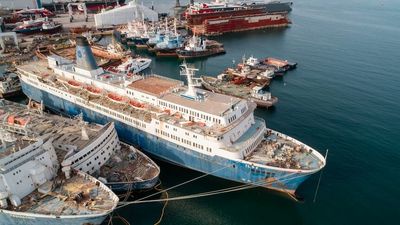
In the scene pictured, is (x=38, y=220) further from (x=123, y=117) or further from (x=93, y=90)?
(x=93, y=90)

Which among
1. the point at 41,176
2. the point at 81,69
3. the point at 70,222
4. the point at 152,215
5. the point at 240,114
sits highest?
the point at 81,69

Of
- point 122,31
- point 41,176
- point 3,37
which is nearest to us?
point 41,176

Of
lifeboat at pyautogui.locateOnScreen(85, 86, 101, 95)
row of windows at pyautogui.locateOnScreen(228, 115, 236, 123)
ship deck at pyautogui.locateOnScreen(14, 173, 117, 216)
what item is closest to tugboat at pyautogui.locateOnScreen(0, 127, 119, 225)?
ship deck at pyautogui.locateOnScreen(14, 173, 117, 216)

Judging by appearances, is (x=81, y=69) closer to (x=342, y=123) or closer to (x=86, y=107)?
(x=86, y=107)

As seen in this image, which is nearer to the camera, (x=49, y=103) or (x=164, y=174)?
(x=164, y=174)

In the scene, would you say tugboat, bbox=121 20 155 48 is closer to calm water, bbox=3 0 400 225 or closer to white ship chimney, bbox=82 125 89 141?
calm water, bbox=3 0 400 225

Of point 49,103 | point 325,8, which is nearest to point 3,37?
point 49,103

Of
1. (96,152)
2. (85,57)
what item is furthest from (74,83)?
(96,152)

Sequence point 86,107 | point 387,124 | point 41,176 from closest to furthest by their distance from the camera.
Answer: point 41,176 → point 86,107 → point 387,124
